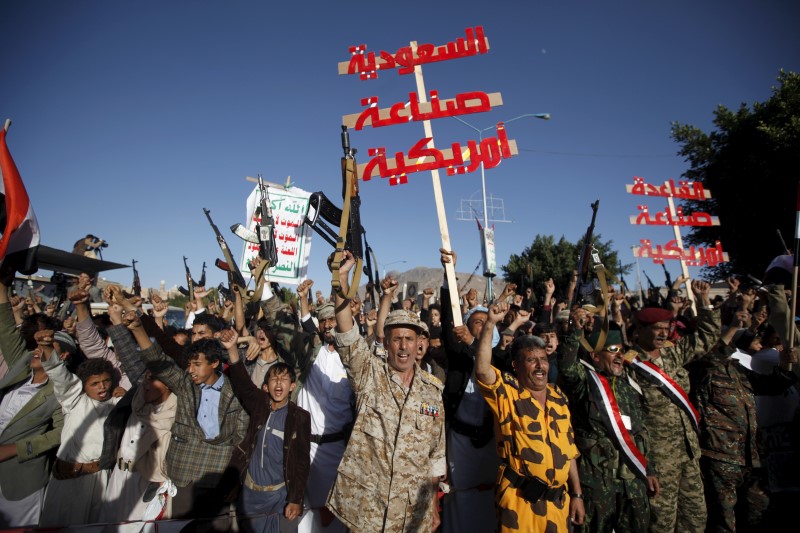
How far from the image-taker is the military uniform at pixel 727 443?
3.91 meters

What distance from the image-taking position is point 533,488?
2.82m

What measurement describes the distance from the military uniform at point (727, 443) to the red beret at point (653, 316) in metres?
0.85

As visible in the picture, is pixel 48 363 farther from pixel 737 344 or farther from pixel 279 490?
pixel 737 344

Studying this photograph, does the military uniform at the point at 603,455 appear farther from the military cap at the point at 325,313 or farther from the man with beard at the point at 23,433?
the man with beard at the point at 23,433

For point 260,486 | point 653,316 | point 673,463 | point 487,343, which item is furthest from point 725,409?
point 260,486

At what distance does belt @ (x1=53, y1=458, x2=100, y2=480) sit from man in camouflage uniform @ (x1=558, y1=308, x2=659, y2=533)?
3957 millimetres

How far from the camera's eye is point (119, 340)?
3.58 m

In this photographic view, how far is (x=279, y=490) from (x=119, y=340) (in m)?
1.86

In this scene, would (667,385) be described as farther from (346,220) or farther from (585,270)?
(346,220)

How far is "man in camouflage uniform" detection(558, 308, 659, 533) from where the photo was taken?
3291 mm

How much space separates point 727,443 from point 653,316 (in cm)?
139

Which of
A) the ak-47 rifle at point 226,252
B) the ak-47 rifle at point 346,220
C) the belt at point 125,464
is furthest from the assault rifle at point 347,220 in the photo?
the belt at point 125,464

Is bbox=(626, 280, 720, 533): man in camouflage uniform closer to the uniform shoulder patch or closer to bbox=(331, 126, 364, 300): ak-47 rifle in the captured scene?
the uniform shoulder patch

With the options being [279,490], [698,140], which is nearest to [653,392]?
[279,490]
